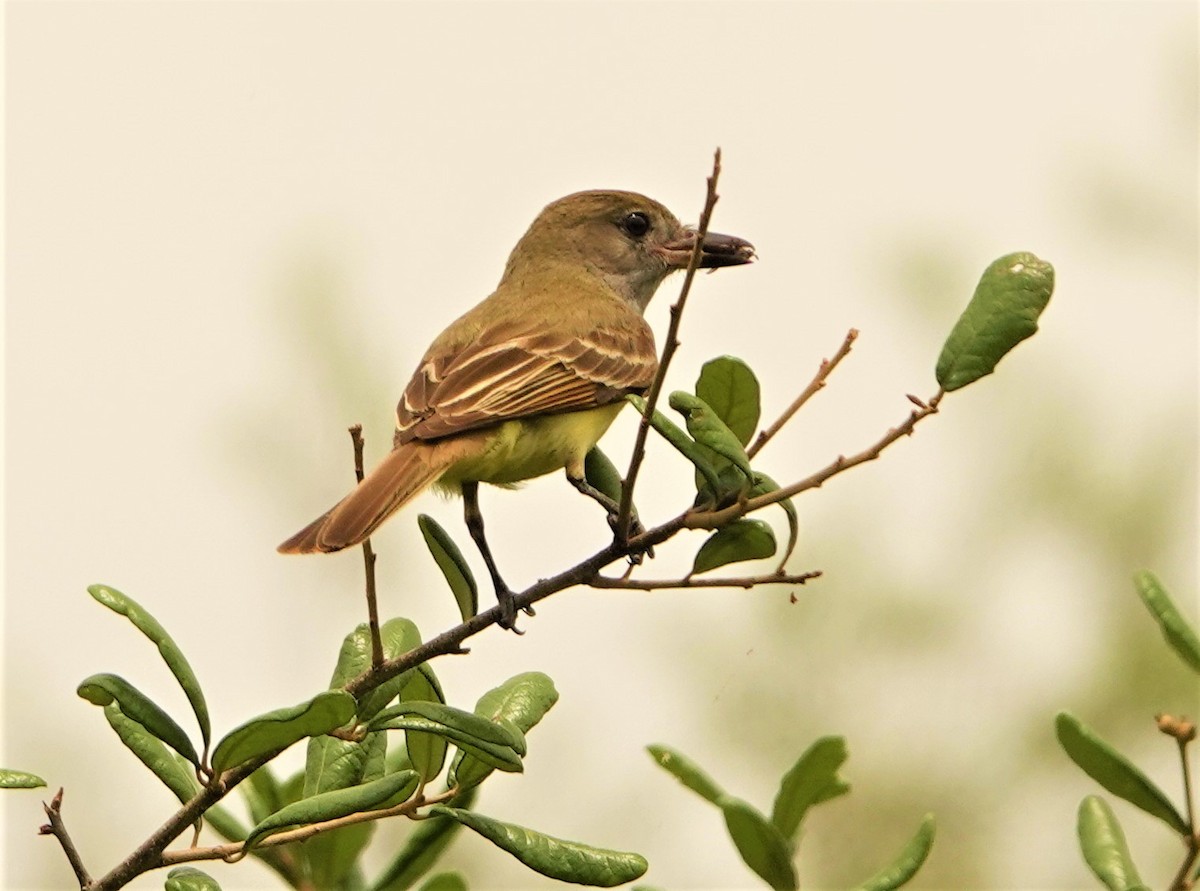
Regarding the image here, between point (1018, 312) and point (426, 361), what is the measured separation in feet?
9.00

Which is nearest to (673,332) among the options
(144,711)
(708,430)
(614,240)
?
(708,430)

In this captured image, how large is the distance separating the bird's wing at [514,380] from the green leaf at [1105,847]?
2283mm

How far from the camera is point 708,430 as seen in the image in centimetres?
310

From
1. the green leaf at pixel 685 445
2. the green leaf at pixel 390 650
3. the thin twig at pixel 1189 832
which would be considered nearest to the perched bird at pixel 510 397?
the green leaf at pixel 390 650

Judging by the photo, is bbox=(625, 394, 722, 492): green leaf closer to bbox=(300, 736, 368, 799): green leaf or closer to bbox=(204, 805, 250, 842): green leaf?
bbox=(300, 736, 368, 799): green leaf

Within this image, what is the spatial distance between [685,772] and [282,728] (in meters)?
0.74

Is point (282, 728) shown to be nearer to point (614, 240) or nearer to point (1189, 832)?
point (1189, 832)

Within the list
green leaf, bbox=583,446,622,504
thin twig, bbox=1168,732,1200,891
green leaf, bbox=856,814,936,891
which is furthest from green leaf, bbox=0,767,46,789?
green leaf, bbox=583,446,622,504

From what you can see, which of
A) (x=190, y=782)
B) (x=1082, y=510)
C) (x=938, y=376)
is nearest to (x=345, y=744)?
(x=190, y=782)

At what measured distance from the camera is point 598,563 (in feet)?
10.9

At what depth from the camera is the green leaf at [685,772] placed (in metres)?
Answer: 3.03

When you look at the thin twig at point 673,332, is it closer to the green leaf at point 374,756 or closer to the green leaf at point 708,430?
the green leaf at point 708,430

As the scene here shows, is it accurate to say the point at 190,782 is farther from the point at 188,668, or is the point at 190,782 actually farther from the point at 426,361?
the point at 426,361

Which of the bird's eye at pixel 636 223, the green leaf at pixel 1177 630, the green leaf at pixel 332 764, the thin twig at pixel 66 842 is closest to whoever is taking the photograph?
the thin twig at pixel 66 842
